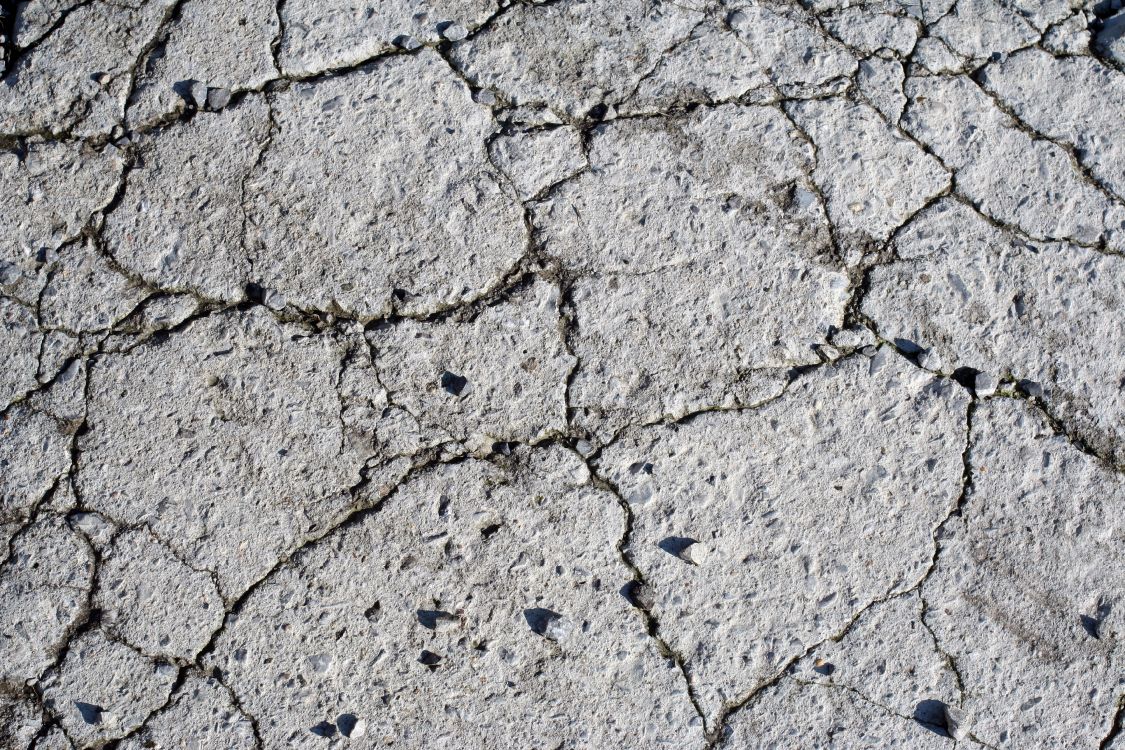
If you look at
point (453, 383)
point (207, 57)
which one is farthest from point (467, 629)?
point (207, 57)

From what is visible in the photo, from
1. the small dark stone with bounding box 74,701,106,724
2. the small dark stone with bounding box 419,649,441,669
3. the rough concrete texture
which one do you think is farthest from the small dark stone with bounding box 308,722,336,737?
the small dark stone with bounding box 74,701,106,724

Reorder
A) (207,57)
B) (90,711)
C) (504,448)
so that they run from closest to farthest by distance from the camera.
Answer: (90,711)
(504,448)
(207,57)

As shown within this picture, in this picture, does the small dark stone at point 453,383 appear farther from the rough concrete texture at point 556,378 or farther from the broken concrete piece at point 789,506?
the broken concrete piece at point 789,506

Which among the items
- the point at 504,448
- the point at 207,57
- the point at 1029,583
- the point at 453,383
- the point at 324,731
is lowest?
the point at 1029,583

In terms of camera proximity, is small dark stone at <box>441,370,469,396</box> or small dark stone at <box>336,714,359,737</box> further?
small dark stone at <box>441,370,469,396</box>

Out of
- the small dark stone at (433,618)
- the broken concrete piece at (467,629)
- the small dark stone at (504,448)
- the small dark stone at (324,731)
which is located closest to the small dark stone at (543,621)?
the broken concrete piece at (467,629)

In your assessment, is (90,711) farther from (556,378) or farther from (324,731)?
(556,378)

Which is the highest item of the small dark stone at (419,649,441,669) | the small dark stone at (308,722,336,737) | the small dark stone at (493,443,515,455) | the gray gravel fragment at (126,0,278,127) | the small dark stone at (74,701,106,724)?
the gray gravel fragment at (126,0,278,127)

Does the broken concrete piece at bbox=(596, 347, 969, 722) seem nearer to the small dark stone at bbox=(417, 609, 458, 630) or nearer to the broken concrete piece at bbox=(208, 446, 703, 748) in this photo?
the broken concrete piece at bbox=(208, 446, 703, 748)
